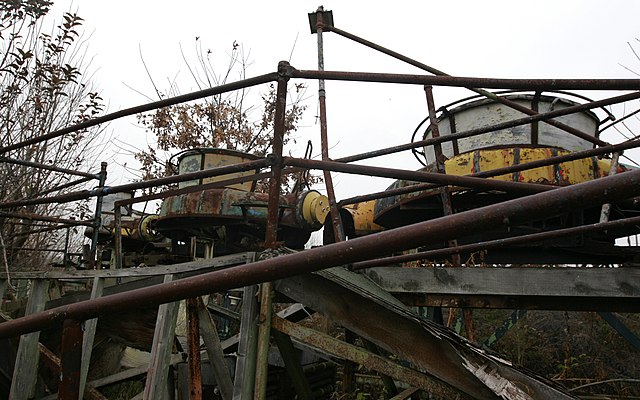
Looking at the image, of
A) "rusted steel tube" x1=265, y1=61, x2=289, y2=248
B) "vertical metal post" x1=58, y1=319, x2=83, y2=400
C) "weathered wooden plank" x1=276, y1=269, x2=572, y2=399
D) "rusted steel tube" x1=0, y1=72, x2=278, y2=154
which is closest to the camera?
"vertical metal post" x1=58, y1=319, x2=83, y2=400

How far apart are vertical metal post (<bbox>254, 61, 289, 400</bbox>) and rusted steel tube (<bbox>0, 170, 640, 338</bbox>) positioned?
952 millimetres

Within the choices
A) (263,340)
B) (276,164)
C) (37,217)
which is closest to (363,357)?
(263,340)

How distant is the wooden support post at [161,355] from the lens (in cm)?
269

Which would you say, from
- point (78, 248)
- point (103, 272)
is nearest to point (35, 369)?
point (103, 272)

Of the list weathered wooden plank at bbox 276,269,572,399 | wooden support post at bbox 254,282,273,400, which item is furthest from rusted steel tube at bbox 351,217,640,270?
wooden support post at bbox 254,282,273,400

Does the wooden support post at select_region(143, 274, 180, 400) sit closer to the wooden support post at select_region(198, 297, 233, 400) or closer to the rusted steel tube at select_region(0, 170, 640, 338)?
the wooden support post at select_region(198, 297, 233, 400)

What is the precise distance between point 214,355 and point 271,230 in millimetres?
869

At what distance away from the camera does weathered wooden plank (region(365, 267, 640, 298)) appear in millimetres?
2650

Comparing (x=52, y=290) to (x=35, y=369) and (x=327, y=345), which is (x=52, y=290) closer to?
(x=35, y=369)

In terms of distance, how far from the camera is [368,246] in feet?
3.46

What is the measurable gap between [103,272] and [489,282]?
2.55 m

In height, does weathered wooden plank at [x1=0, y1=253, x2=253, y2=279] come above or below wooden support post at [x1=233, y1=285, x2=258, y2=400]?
above

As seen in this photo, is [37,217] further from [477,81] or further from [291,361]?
[477,81]

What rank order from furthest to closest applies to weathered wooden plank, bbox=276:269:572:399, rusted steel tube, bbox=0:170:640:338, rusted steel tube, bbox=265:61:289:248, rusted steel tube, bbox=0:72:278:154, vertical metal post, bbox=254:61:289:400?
1. rusted steel tube, bbox=0:72:278:154
2. rusted steel tube, bbox=265:61:289:248
3. vertical metal post, bbox=254:61:289:400
4. weathered wooden plank, bbox=276:269:572:399
5. rusted steel tube, bbox=0:170:640:338
